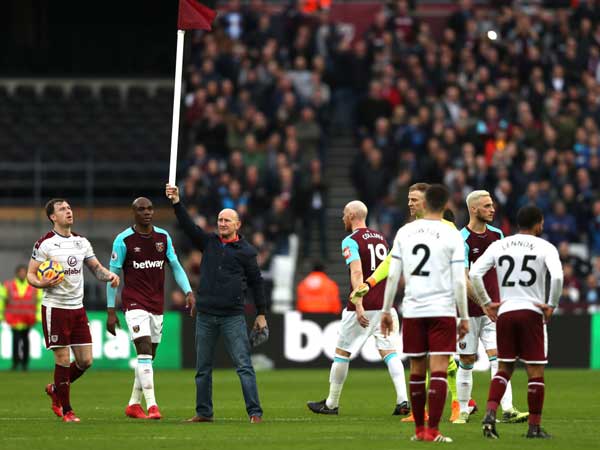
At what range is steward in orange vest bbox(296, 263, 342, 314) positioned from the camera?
2695 cm

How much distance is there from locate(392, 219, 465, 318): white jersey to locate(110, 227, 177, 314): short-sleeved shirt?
13.0 feet

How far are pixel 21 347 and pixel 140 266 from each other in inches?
467

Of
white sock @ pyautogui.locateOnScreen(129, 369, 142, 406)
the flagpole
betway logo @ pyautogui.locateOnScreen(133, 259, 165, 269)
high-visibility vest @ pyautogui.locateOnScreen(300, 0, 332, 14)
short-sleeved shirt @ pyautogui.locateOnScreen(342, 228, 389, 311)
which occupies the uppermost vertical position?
high-visibility vest @ pyautogui.locateOnScreen(300, 0, 332, 14)

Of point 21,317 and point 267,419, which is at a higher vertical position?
point 21,317

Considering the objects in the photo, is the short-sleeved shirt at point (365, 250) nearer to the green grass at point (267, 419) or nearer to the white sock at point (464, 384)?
the white sock at point (464, 384)

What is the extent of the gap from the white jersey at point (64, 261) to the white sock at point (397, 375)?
11.7 feet

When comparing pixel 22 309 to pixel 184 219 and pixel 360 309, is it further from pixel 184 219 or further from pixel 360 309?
pixel 184 219

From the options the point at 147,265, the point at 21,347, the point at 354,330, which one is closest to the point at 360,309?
the point at 354,330

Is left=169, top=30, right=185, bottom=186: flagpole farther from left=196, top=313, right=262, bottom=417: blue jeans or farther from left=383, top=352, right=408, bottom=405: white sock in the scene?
left=383, top=352, right=408, bottom=405: white sock

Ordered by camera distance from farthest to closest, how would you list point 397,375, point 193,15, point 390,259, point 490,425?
1. point 193,15
2. point 397,375
3. point 390,259
4. point 490,425

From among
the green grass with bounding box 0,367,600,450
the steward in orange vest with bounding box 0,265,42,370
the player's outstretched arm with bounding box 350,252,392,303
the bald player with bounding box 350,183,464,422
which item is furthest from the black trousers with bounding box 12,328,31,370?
the player's outstretched arm with bounding box 350,252,392,303

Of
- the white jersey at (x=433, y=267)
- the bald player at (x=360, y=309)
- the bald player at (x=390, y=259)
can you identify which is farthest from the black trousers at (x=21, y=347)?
the white jersey at (x=433, y=267)

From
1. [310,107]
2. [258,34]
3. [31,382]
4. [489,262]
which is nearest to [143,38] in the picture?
[258,34]

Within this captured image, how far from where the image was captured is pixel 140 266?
16.0 m
